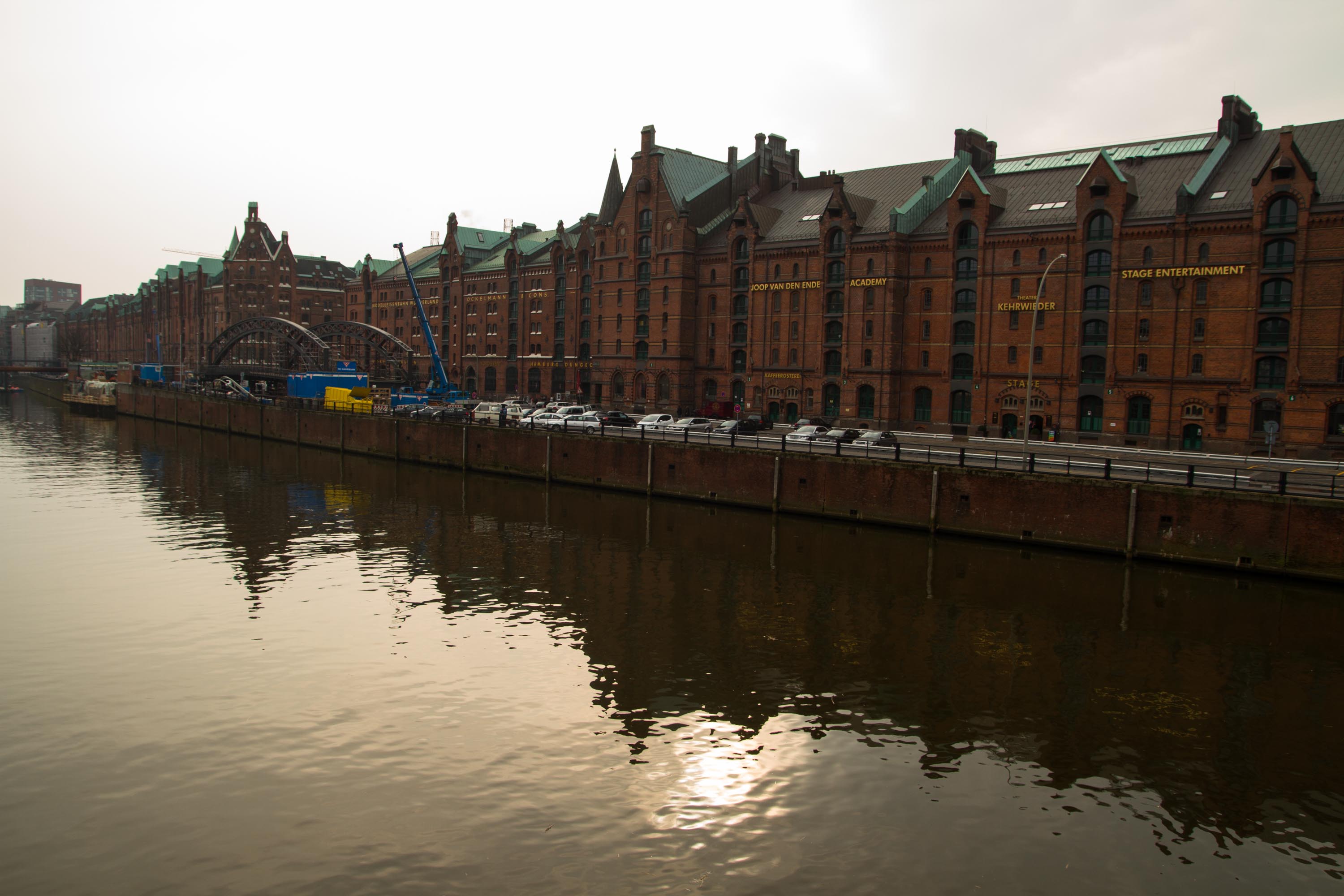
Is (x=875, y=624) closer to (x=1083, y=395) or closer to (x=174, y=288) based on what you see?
(x=1083, y=395)

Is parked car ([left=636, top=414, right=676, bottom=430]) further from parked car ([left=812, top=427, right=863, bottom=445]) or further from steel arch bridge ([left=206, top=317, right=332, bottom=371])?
steel arch bridge ([left=206, top=317, right=332, bottom=371])

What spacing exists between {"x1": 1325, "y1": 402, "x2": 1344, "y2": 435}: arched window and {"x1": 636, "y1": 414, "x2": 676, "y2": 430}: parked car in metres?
36.0

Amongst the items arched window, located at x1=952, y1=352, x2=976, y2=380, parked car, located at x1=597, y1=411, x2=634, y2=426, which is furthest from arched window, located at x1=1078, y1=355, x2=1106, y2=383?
parked car, located at x1=597, y1=411, x2=634, y2=426

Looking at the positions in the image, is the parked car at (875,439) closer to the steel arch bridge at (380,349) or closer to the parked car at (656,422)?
the parked car at (656,422)

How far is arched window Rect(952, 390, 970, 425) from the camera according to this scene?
63562 millimetres

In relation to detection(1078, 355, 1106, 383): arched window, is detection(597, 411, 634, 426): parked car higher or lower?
lower

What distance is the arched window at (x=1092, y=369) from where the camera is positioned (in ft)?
188

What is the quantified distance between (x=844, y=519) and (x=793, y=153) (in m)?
54.1

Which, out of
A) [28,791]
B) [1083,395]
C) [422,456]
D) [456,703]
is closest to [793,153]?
[1083,395]

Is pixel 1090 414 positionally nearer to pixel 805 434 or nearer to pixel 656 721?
pixel 805 434

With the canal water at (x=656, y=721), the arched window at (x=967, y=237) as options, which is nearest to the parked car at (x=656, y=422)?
the canal water at (x=656, y=721)

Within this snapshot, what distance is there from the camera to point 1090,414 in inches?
2281

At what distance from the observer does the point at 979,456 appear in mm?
37562

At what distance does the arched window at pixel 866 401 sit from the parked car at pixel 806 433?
923 centimetres
